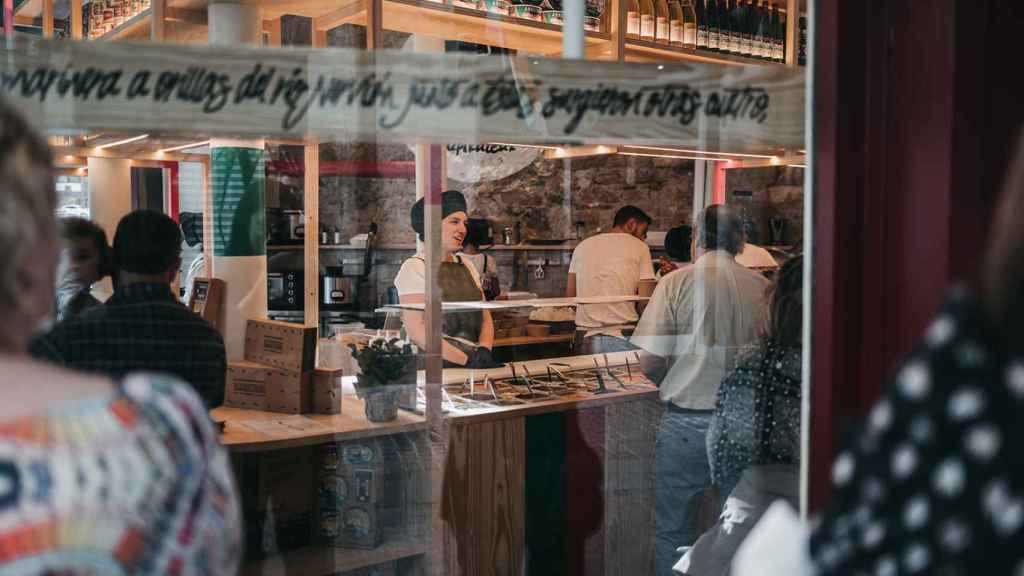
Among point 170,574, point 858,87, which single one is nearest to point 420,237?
point 858,87

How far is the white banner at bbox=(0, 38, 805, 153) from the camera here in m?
1.75

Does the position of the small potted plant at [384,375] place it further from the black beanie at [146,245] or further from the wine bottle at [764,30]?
the wine bottle at [764,30]

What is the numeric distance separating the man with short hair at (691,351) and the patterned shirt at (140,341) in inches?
64.2

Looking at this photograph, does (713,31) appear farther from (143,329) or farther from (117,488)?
(117,488)

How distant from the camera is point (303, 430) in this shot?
367 cm

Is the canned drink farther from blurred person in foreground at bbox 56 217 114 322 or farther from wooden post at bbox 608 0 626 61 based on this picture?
wooden post at bbox 608 0 626 61

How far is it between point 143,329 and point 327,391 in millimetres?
1362

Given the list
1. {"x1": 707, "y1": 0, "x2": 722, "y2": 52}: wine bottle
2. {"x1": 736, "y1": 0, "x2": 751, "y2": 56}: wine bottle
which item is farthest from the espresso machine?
{"x1": 736, "y1": 0, "x2": 751, "y2": 56}: wine bottle

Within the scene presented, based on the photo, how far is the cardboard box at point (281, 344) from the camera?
12.9 feet

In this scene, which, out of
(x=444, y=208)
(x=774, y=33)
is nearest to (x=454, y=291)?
(x=444, y=208)

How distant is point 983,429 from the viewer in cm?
90

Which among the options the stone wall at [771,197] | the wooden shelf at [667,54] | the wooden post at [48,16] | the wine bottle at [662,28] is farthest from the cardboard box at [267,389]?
the wine bottle at [662,28]

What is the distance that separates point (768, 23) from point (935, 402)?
5040 millimetres

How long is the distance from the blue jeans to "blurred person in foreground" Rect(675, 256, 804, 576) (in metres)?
0.36
